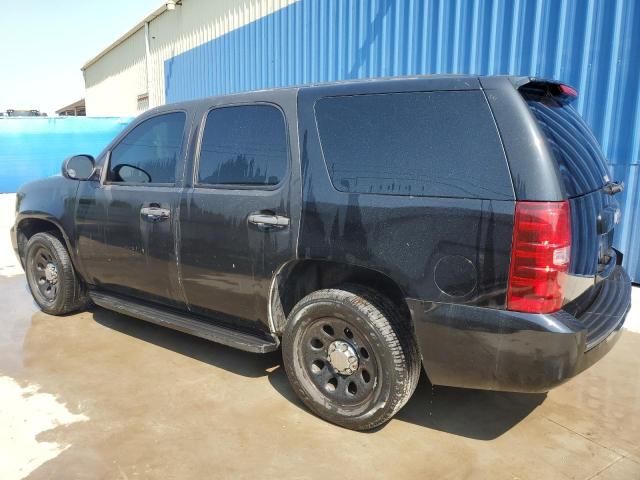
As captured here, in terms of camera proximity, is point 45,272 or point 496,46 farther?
point 496,46

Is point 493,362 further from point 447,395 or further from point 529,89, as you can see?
point 529,89

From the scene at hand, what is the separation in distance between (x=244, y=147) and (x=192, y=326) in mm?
1271

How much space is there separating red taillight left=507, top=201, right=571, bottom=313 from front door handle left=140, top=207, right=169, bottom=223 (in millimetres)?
2344

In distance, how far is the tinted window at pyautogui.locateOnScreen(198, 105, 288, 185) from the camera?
3145mm

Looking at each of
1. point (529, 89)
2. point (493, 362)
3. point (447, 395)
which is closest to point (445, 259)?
point (493, 362)

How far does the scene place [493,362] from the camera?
7.92ft

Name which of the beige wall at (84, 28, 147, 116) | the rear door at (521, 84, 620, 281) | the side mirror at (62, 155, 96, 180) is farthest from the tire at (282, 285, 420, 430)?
the beige wall at (84, 28, 147, 116)

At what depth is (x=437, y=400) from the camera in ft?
10.9

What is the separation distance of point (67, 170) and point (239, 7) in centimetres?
832

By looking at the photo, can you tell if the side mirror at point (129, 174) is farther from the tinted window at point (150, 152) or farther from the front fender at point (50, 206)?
the front fender at point (50, 206)

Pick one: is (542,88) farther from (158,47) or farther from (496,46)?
(158,47)

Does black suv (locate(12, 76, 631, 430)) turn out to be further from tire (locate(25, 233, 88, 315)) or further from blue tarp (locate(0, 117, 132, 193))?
blue tarp (locate(0, 117, 132, 193))

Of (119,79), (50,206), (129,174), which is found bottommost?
(50,206)

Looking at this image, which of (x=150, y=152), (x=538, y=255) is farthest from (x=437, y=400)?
(x=150, y=152)
